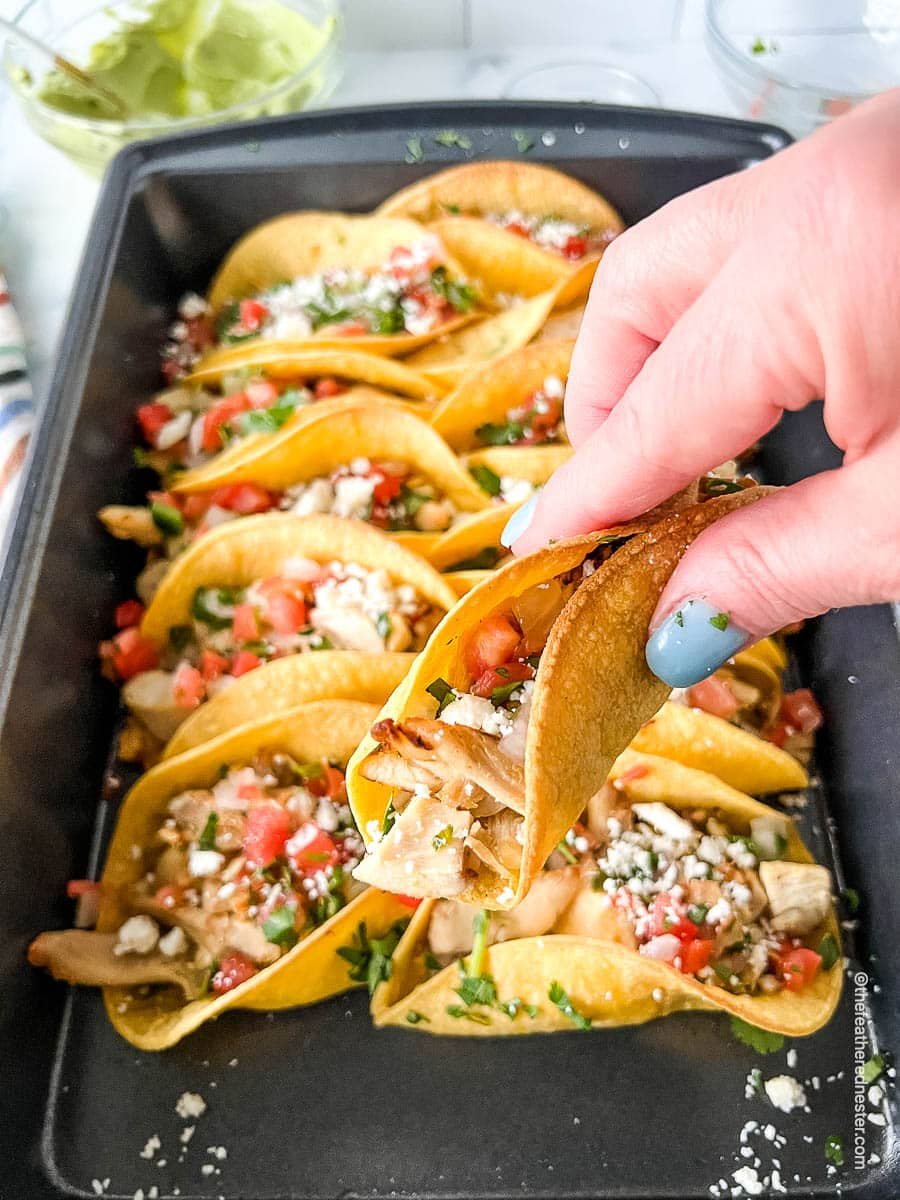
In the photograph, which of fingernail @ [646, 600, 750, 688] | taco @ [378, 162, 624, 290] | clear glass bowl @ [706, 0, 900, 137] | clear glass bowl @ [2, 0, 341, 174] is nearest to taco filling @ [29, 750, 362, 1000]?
fingernail @ [646, 600, 750, 688]

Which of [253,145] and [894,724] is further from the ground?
[253,145]

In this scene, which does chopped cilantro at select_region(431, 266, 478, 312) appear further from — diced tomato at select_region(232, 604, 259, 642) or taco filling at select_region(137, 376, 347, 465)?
diced tomato at select_region(232, 604, 259, 642)

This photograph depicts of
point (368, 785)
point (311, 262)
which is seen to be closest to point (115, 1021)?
point (368, 785)

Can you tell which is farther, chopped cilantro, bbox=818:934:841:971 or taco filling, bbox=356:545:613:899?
chopped cilantro, bbox=818:934:841:971

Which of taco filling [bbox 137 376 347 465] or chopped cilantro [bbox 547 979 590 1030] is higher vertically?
taco filling [bbox 137 376 347 465]

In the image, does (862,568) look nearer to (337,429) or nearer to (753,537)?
(753,537)

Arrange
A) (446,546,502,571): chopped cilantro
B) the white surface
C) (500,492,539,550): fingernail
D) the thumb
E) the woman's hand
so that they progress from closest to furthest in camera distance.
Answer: the woman's hand, the thumb, (500,492,539,550): fingernail, (446,546,502,571): chopped cilantro, the white surface

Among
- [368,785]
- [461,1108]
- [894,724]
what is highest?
[368,785]
